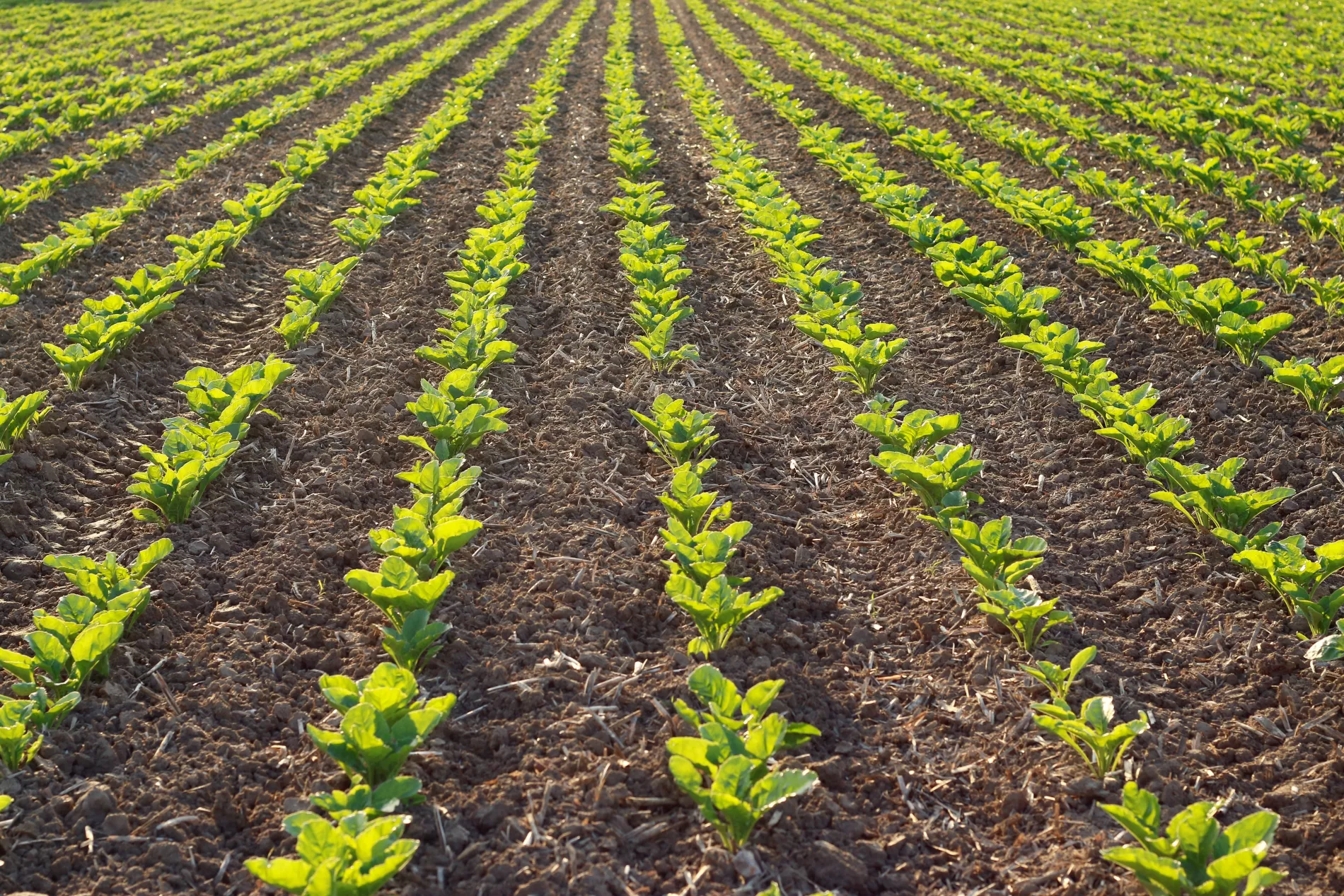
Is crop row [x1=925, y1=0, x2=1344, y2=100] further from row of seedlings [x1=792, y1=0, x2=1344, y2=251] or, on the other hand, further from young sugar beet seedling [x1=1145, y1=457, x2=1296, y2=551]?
young sugar beet seedling [x1=1145, y1=457, x2=1296, y2=551]

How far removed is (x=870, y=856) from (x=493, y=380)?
3642mm

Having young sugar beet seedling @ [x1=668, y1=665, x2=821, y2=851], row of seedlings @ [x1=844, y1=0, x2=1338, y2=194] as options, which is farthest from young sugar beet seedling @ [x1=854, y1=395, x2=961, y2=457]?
row of seedlings @ [x1=844, y1=0, x2=1338, y2=194]

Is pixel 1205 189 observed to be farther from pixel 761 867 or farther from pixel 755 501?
pixel 761 867

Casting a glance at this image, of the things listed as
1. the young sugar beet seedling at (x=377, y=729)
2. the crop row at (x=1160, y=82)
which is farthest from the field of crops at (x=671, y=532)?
the crop row at (x=1160, y=82)

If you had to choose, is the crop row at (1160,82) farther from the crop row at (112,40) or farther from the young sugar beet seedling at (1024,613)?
the crop row at (112,40)

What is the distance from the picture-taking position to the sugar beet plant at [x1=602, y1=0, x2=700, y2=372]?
611 centimetres

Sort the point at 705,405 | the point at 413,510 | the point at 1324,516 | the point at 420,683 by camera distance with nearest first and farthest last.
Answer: the point at 420,683 → the point at 413,510 → the point at 1324,516 → the point at 705,405

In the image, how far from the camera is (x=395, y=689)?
3.22 metres

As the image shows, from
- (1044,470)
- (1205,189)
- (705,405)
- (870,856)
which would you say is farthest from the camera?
(1205,189)

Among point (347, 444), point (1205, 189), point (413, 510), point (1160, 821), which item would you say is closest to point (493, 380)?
point (347, 444)

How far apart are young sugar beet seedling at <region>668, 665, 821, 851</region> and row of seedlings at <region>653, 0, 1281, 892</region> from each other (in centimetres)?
80

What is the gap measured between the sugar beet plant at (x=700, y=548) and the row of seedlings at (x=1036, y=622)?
769mm

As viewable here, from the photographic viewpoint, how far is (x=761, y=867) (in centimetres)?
301

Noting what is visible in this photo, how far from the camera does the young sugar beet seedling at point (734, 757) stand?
2.94 metres
